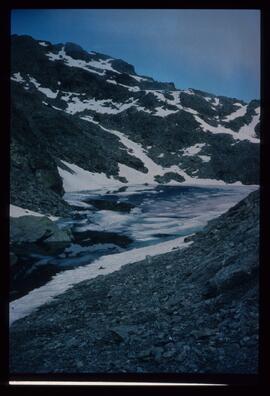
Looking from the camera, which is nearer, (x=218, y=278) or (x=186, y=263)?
(x=218, y=278)

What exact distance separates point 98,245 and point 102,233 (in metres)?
2.37

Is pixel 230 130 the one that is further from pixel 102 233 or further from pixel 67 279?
pixel 67 279

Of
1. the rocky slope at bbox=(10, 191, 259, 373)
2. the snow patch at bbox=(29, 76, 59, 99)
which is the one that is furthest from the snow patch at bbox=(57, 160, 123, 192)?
the snow patch at bbox=(29, 76, 59, 99)

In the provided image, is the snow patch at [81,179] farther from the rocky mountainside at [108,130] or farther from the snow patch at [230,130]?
the snow patch at [230,130]

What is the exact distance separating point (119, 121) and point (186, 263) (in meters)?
84.0

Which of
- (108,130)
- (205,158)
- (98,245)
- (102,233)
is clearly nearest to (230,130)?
(205,158)

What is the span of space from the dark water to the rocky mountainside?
2750 mm

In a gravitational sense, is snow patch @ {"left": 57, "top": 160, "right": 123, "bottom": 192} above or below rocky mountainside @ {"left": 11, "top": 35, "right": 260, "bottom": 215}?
below

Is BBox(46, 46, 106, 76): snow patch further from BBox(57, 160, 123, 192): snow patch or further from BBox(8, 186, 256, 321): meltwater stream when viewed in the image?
BBox(8, 186, 256, 321): meltwater stream

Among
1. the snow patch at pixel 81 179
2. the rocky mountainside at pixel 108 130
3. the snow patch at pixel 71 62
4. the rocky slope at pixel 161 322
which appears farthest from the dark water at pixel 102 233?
the snow patch at pixel 71 62

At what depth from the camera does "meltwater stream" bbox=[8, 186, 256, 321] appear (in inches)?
383
